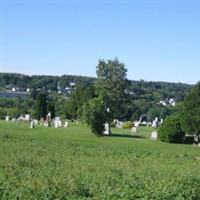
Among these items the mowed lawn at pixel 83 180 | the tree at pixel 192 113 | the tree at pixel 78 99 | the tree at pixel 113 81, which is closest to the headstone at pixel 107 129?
the tree at pixel 192 113

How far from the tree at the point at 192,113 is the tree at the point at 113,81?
80.1 ft

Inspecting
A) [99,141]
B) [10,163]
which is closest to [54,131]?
[99,141]

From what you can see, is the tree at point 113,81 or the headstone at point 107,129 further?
the tree at point 113,81

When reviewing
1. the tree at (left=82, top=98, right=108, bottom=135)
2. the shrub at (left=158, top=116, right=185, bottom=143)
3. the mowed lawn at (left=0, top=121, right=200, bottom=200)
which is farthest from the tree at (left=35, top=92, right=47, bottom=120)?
the mowed lawn at (left=0, top=121, right=200, bottom=200)

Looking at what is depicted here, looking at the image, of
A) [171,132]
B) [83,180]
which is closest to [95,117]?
[171,132]

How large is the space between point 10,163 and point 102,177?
5461 millimetres

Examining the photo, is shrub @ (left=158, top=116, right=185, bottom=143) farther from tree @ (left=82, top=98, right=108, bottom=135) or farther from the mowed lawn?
the mowed lawn

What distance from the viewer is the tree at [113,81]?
3088 inches

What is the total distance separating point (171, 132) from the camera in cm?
5262

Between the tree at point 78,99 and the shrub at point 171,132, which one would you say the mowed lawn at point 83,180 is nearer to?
the shrub at point 171,132

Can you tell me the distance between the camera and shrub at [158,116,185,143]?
52.6 metres

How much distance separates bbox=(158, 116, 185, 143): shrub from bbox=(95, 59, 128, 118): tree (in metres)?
24.9

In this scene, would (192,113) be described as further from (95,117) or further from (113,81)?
(113,81)

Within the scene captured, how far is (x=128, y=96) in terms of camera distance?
8206 cm
